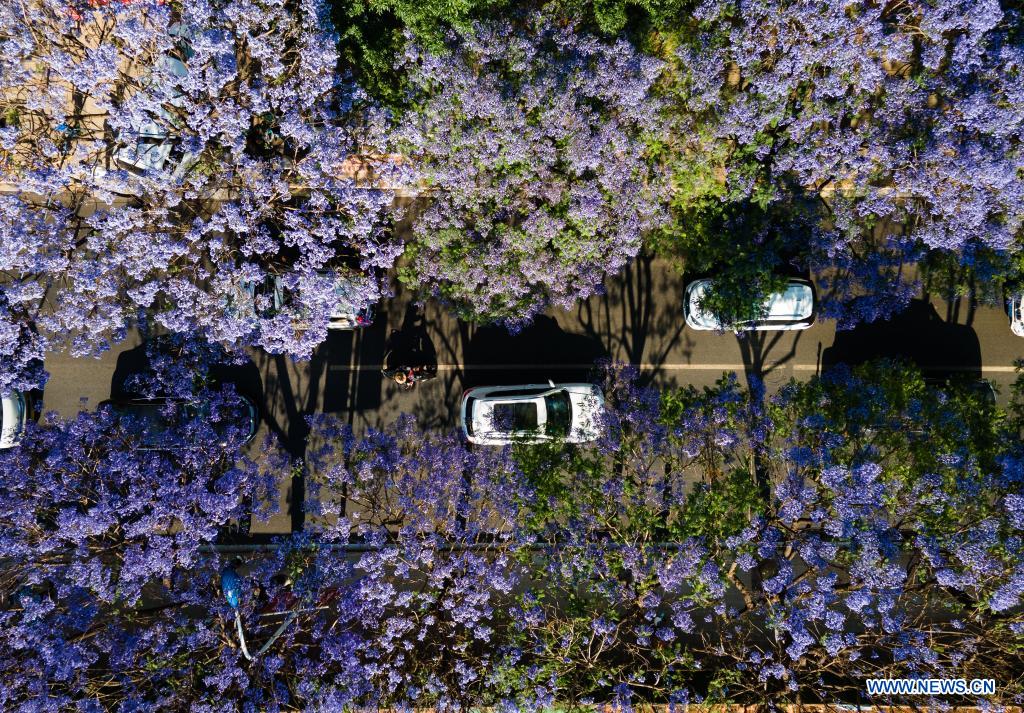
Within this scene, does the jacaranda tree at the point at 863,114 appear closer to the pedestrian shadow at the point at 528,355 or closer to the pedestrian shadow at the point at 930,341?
the pedestrian shadow at the point at 930,341

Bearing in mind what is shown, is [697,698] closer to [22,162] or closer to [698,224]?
[698,224]

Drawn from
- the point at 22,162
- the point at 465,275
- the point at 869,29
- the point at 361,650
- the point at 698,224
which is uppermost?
the point at 869,29

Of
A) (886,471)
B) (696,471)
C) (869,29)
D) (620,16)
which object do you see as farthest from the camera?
(696,471)

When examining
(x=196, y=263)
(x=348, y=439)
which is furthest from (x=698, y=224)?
(x=196, y=263)

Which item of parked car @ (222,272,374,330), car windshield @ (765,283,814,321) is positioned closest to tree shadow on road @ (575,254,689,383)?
car windshield @ (765,283,814,321)

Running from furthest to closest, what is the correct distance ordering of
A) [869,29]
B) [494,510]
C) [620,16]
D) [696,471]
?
[696,471], [494,510], [620,16], [869,29]

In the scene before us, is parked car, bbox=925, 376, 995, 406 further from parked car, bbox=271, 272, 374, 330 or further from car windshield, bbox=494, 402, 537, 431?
parked car, bbox=271, 272, 374, 330

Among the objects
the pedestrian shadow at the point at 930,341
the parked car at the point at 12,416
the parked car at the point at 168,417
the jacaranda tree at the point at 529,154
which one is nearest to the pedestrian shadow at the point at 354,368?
the parked car at the point at 168,417
